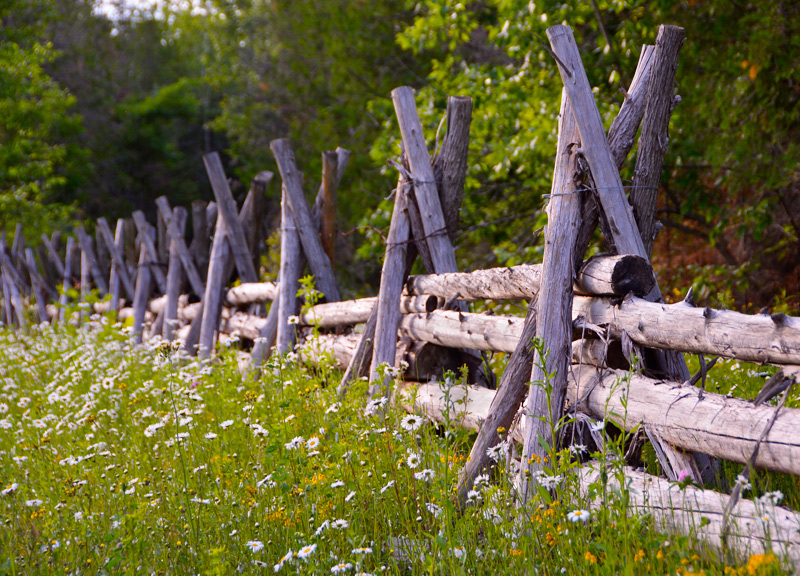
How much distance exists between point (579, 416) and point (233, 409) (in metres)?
2.40

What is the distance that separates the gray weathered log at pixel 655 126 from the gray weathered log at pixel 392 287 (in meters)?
1.88

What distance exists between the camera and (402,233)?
16.5ft

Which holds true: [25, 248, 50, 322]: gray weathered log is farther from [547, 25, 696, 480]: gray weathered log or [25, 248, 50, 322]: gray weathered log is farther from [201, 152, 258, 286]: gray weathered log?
[547, 25, 696, 480]: gray weathered log

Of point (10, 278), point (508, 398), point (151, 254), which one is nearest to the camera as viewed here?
A: point (508, 398)

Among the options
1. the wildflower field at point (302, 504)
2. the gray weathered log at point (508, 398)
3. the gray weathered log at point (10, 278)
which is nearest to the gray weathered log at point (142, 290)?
the wildflower field at point (302, 504)

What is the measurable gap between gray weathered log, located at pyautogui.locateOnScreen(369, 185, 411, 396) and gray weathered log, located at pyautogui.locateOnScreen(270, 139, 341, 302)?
51.2 inches

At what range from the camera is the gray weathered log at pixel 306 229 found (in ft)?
20.5

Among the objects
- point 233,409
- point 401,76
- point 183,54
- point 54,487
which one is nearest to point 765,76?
Answer: point 233,409

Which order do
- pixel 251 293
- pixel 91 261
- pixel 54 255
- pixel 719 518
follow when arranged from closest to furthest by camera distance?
1. pixel 719 518
2. pixel 251 293
3. pixel 91 261
4. pixel 54 255

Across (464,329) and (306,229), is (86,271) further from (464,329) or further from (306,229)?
(464,329)

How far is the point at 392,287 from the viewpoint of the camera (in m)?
5.01

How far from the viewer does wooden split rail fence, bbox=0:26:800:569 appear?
8.36 ft

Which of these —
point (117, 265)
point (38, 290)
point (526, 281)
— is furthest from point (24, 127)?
point (526, 281)

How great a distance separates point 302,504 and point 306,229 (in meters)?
3.63
